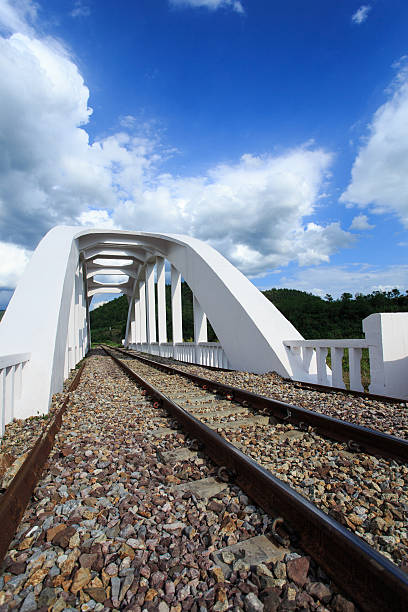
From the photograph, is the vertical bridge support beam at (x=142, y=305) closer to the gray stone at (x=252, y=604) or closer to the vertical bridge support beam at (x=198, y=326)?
the vertical bridge support beam at (x=198, y=326)

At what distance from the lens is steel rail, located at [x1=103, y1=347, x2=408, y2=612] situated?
117 cm

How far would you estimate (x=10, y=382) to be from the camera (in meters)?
4.31

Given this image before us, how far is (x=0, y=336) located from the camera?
5.19m

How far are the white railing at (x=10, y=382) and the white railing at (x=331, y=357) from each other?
4887 millimetres

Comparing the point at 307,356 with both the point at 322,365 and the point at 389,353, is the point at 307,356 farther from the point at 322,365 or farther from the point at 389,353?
the point at 389,353

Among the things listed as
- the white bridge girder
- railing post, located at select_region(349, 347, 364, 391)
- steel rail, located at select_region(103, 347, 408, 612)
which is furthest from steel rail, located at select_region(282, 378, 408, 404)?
steel rail, located at select_region(103, 347, 408, 612)

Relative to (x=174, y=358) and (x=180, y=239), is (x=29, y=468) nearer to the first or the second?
(x=180, y=239)

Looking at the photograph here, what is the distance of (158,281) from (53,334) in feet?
43.0

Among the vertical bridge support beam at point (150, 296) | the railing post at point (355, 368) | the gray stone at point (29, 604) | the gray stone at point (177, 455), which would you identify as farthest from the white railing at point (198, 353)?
the gray stone at point (29, 604)

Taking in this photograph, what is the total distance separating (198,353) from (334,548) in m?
11.0

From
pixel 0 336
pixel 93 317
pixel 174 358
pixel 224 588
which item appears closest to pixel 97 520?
pixel 224 588

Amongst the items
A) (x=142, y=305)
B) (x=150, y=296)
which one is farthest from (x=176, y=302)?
(x=142, y=305)

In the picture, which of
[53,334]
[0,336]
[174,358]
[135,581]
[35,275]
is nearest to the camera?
[135,581]

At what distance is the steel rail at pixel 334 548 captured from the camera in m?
1.17
